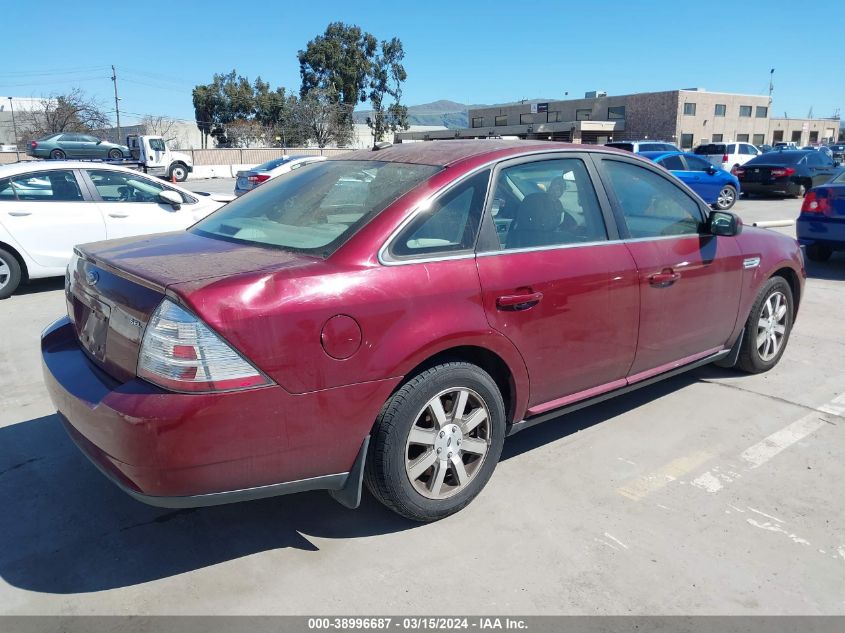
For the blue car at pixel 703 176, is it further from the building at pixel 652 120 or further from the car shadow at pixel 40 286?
the building at pixel 652 120

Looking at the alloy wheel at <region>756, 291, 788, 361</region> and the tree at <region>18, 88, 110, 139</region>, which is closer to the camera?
the alloy wheel at <region>756, 291, 788, 361</region>

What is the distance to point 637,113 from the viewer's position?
2512 inches

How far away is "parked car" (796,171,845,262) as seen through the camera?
874cm

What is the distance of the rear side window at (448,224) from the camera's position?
9.71 ft

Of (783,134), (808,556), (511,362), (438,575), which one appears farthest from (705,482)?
(783,134)

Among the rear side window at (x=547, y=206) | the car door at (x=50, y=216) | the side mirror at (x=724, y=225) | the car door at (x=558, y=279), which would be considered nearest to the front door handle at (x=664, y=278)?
the car door at (x=558, y=279)

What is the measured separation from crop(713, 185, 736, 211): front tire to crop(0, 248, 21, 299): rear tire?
16.0 metres

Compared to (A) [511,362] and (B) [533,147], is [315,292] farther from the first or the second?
(B) [533,147]

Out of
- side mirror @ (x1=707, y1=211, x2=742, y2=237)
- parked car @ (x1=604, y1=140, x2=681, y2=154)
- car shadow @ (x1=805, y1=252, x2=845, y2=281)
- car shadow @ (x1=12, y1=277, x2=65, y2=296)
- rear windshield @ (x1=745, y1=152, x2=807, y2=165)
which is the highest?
parked car @ (x1=604, y1=140, x2=681, y2=154)

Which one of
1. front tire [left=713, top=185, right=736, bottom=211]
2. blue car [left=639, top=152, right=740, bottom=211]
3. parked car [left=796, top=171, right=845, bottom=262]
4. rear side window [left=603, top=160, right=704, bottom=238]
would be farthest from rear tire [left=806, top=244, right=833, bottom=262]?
front tire [left=713, top=185, right=736, bottom=211]

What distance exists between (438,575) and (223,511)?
1.18m

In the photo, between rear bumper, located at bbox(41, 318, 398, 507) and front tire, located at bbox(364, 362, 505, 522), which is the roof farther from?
rear bumper, located at bbox(41, 318, 398, 507)

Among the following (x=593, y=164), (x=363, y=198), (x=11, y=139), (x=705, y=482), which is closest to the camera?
(x=363, y=198)

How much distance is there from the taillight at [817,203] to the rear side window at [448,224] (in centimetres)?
754
